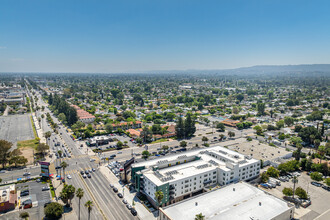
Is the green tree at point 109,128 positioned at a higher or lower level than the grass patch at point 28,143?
higher

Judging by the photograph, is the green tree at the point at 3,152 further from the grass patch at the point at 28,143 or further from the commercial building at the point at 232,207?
the commercial building at the point at 232,207

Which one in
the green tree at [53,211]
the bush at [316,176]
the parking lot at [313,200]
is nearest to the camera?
the green tree at [53,211]

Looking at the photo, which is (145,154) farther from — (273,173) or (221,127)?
(221,127)

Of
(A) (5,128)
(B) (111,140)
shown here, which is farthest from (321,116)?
(A) (5,128)

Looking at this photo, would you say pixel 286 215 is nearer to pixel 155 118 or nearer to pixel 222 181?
pixel 222 181

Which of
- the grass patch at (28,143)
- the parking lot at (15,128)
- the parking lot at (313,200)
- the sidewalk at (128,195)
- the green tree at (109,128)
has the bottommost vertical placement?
the parking lot at (313,200)

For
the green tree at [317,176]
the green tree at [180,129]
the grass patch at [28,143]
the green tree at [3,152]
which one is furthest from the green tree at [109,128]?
the green tree at [317,176]
